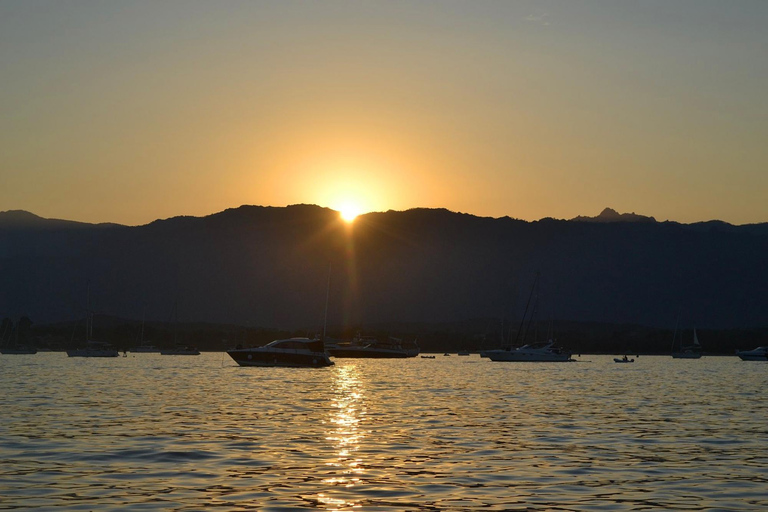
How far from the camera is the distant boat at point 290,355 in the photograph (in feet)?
360

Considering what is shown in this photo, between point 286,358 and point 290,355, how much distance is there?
572 mm

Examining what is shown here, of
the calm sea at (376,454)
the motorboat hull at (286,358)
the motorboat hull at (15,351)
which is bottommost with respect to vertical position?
the calm sea at (376,454)

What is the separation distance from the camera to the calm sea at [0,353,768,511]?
73.5ft

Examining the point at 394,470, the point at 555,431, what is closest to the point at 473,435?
the point at 555,431

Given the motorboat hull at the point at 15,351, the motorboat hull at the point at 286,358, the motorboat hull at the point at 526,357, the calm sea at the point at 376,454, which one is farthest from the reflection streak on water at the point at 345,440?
the motorboat hull at the point at 15,351

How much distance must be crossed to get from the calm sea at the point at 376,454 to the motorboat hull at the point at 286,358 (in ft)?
170

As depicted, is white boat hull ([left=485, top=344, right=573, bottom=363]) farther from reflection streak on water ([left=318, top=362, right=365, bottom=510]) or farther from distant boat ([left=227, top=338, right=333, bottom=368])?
reflection streak on water ([left=318, top=362, right=365, bottom=510])

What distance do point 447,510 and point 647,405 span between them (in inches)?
1488

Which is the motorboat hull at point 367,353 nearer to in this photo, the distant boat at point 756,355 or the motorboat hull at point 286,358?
the distant boat at point 756,355

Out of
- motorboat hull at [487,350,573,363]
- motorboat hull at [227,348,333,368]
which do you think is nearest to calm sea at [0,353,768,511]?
motorboat hull at [227,348,333,368]

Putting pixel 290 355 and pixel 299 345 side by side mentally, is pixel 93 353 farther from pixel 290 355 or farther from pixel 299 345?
pixel 290 355

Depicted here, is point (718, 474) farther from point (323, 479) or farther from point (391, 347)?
point (391, 347)

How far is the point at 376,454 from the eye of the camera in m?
30.4

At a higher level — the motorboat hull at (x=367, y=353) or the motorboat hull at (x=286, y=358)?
the motorboat hull at (x=367, y=353)
